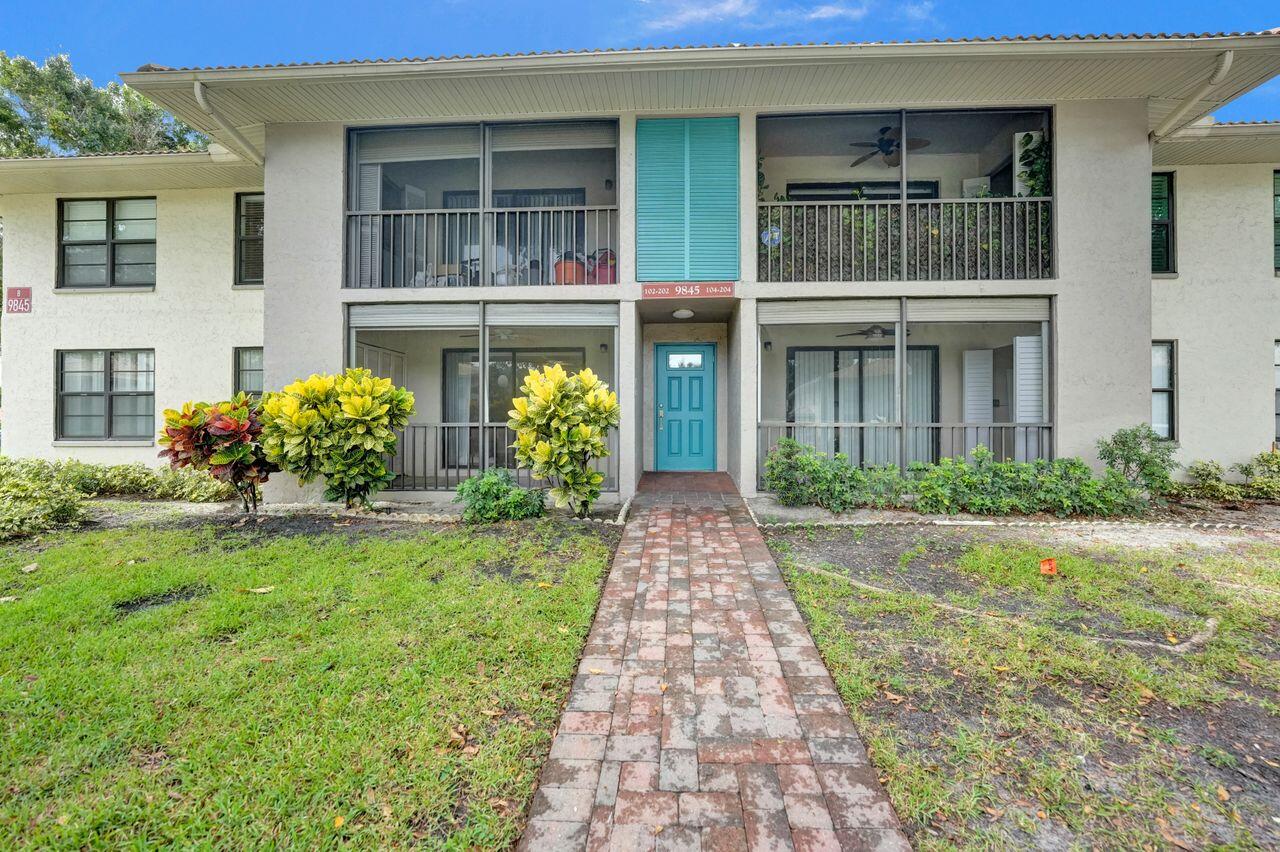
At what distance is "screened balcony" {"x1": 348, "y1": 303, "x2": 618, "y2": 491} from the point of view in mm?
7543

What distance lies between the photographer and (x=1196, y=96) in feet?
21.0

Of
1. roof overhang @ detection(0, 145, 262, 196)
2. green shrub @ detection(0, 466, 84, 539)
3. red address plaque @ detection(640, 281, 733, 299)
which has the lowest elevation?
green shrub @ detection(0, 466, 84, 539)

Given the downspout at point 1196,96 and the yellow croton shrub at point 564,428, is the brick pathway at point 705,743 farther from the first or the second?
the downspout at point 1196,96

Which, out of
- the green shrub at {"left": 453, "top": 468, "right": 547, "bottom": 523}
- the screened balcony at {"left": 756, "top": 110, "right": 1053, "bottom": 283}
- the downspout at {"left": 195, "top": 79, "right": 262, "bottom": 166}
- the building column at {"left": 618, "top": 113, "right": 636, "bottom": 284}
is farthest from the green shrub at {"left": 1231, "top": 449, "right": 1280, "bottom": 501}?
the downspout at {"left": 195, "top": 79, "right": 262, "bottom": 166}

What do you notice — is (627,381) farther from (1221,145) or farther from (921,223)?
(1221,145)

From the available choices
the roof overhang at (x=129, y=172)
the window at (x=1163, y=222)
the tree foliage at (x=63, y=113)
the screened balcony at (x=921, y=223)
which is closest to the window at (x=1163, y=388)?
the window at (x=1163, y=222)

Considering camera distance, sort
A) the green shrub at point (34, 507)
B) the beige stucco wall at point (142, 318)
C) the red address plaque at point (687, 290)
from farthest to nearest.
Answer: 1. the beige stucco wall at point (142, 318)
2. the red address plaque at point (687, 290)
3. the green shrub at point (34, 507)

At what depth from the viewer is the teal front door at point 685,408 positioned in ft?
31.2

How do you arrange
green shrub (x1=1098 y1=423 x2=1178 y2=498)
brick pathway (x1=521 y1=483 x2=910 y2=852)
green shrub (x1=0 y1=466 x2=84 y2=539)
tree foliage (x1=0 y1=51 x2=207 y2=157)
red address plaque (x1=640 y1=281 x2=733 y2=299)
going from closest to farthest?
1. brick pathway (x1=521 y1=483 x2=910 y2=852)
2. green shrub (x1=0 y1=466 x2=84 y2=539)
3. green shrub (x1=1098 y1=423 x2=1178 y2=498)
4. red address plaque (x1=640 y1=281 x2=733 y2=299)
5. tree foliage (x1=0 y1=51 x2=207 y2=157)

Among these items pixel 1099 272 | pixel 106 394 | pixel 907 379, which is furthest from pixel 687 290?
pixel 106 394

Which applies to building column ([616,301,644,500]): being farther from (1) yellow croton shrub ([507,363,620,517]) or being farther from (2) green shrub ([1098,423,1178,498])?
(2) green shrub ([1098,423,1178,498])

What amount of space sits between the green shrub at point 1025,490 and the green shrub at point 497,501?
4.70 meters

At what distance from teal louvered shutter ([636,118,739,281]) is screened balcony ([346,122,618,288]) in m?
0.60

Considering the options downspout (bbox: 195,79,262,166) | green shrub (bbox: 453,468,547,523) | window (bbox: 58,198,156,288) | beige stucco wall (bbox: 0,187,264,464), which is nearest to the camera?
green shrub (bbox: 453,468,547,523)
